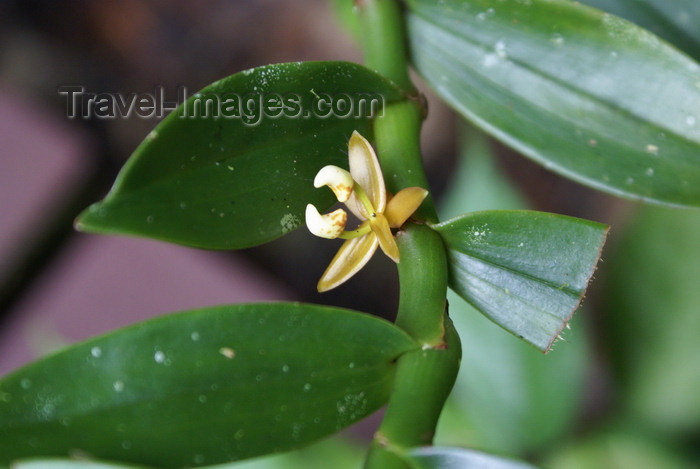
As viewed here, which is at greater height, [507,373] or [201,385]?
[201,385]

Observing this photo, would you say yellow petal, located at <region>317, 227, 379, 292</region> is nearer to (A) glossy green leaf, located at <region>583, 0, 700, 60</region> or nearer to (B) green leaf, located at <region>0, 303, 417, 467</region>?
(B) green leaf, located at <region>0, 303, 417, 467</region>

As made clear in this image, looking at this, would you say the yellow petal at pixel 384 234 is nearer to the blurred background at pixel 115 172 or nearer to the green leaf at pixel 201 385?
the green leaf at pixel 201 385

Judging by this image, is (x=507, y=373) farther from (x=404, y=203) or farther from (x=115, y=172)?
(x=115, y=172)

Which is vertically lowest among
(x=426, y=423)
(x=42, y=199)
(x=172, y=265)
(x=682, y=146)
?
(x=172, y=265)

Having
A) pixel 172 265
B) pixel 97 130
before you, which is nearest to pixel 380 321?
pixel 172 265

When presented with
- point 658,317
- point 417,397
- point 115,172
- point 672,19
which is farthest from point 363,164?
point 115,172

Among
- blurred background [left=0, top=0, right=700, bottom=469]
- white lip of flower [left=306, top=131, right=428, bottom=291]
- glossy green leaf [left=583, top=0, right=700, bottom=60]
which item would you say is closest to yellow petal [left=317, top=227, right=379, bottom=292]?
white lip of flower [left=306, top=131, right=428, bottom=291]

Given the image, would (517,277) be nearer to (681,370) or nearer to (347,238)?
(347,238)

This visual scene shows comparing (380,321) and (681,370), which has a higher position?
(380,321)
